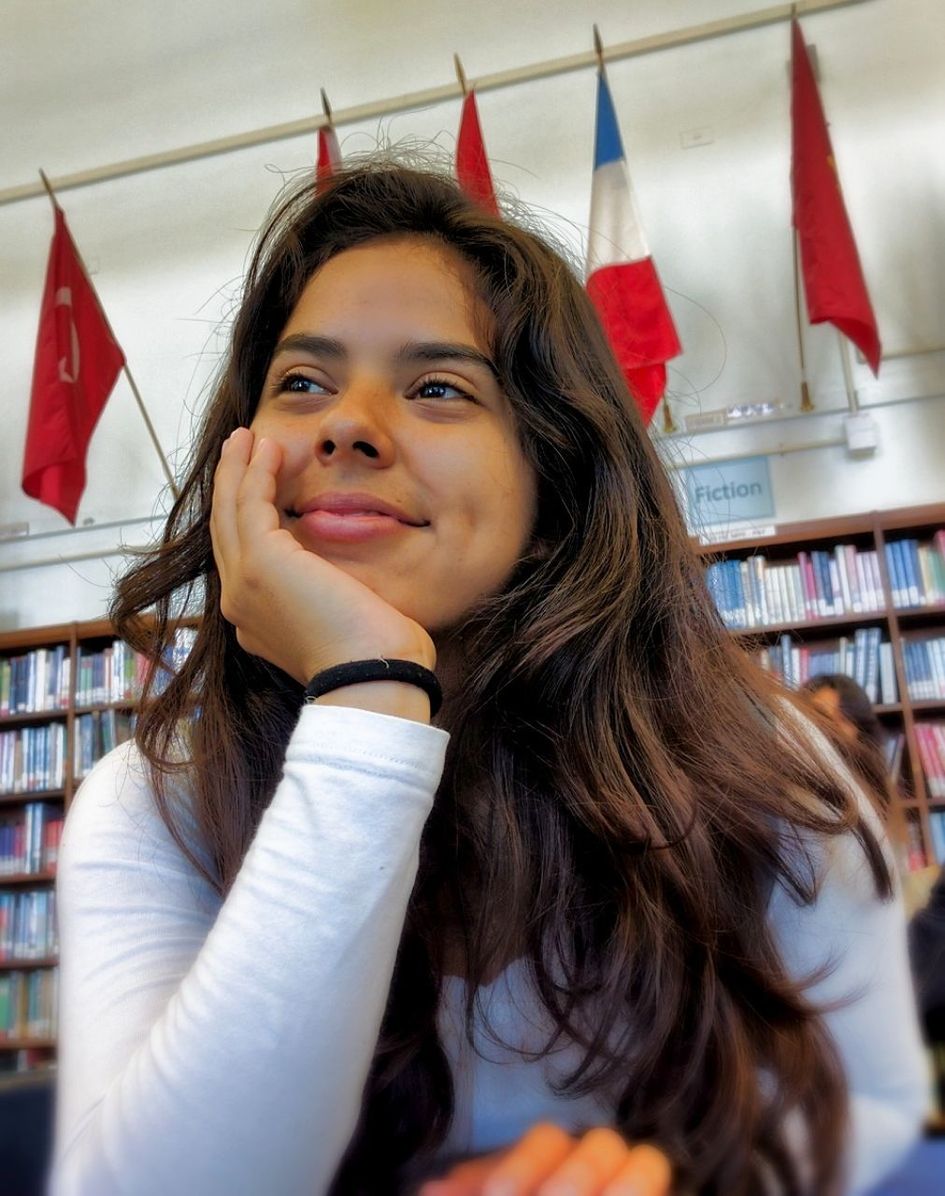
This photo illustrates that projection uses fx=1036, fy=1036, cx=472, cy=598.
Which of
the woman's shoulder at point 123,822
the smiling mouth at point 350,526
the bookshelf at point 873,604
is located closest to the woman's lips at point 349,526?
the smiling mouth at point 350,526

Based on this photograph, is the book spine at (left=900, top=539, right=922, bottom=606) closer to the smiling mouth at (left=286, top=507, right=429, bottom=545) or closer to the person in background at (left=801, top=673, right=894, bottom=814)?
the person in background at (left=801, top=673, right=894, bottom=814)

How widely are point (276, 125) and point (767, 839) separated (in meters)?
2.66

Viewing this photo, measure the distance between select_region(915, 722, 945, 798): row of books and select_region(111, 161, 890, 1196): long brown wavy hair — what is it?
1.81m

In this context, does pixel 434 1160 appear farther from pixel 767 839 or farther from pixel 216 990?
pixel 767 839

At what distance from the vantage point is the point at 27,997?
2.21 meters

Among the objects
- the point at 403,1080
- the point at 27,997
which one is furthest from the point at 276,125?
the point at 403,1080

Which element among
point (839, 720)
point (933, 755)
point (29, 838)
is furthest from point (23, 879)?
point (839, 720)

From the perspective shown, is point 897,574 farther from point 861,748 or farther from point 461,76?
point 861,748

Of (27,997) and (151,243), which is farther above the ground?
(151,243)

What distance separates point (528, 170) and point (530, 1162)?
8.71 ft

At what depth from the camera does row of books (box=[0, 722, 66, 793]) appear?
8.16 ft

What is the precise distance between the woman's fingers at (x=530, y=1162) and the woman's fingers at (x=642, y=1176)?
1cm

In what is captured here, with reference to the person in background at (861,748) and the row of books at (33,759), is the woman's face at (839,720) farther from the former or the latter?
the row of books at (33,759)

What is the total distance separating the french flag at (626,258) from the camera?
206 centimetres
